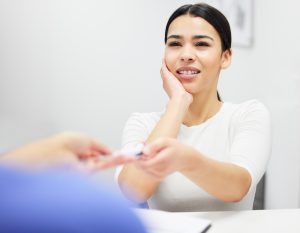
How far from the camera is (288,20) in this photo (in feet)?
6.41

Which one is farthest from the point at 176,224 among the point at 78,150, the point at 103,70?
the point at 103,70

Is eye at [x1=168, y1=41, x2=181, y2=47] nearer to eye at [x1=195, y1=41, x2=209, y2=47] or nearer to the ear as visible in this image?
eye at [x1=195, y1=41, x2=209, y2=47]

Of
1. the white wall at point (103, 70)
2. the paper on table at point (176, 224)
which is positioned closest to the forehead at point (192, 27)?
the paper on table at point (176, 224)

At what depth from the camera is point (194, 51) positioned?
3.76 ft

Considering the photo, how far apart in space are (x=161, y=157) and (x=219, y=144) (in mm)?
474

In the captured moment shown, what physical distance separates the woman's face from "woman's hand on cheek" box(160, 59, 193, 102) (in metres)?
0.03

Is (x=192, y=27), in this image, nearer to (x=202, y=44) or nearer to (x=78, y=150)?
(x=202, y=44)

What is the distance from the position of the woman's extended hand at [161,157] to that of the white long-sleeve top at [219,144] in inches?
10.4

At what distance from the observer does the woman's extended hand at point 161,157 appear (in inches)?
27.4

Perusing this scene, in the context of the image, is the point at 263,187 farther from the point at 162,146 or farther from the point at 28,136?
the point at 162,146

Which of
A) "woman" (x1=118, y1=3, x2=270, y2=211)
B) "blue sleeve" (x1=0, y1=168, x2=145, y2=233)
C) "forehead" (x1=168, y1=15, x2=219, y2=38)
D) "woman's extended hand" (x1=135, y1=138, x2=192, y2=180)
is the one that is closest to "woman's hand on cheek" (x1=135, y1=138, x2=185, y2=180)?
"woman's extended hand" (x1=135, y1=138, x2=192, y2=180)

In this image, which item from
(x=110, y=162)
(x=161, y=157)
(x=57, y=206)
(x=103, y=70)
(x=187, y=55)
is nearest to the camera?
(x=57, y=206)

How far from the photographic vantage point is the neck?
1.23m

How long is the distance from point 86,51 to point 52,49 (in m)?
0.17
